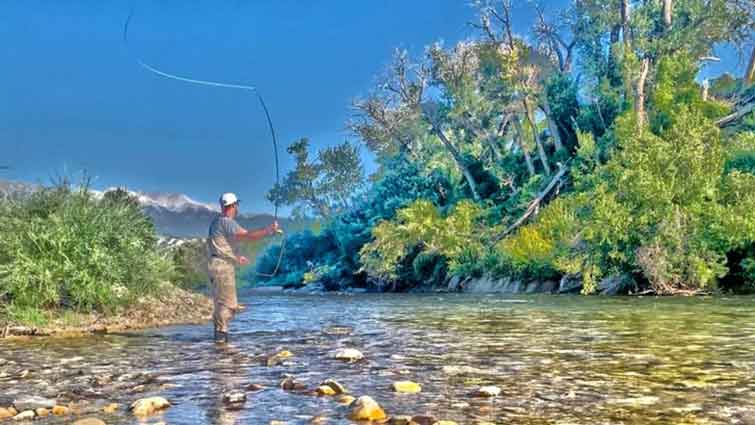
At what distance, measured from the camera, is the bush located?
11.1 meters

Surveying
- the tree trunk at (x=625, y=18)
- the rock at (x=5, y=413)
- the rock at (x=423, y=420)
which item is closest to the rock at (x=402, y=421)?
the rock at (x=423, y=420)

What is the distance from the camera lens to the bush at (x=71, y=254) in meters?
11.1

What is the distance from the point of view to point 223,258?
993 centimetres

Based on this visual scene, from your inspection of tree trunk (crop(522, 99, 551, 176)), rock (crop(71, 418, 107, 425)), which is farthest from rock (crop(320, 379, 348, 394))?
tree trunk (crop(522, 99, 551, 176))

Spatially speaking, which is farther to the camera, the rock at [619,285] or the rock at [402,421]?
the rock at [619,285]

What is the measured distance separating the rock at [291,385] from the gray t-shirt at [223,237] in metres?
3.90

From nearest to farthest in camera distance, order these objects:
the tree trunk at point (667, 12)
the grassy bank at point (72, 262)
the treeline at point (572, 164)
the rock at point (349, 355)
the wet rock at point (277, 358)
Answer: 1. the wet rock at point (277, 358)
2. the rock at point (349, 355)
3. the grassy bank at point (72, 262)
4. the treeline at point (572, 164)
5. the tree trunk at point (667, 12)

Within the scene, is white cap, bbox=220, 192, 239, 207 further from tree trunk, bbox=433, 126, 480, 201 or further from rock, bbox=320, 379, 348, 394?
tree trunk, bbox=433, 126, 480, 201

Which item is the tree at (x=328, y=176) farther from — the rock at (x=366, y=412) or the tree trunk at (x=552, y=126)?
the rock at (x=366, y=412)

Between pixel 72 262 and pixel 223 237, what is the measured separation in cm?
319

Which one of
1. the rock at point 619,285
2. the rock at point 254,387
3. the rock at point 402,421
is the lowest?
the rock at point 402,421

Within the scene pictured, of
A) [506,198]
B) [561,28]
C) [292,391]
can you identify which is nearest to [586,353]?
[292,391]

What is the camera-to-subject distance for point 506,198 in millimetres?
40062

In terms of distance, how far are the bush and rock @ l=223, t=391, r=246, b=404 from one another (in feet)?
21.9
